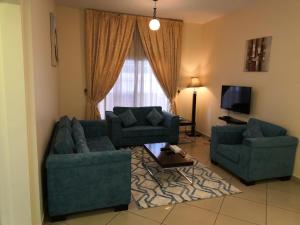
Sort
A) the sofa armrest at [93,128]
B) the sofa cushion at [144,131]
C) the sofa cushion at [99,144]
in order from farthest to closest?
the sofa cushion at [144,131], the sofa armrest at [93,128], the sofa cushion at [99,144]

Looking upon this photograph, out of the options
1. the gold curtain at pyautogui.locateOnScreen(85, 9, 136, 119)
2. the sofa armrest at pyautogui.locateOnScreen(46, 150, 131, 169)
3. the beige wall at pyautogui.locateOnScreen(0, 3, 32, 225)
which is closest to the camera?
the beige wall at pyautogui.locateOnScreen(0, 3, 32, 225)

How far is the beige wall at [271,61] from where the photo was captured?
11.6 feet

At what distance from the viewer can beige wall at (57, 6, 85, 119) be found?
5.00 m

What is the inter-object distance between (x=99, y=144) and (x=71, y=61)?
2398 millimetres

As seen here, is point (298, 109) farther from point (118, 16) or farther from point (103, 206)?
point (118, 16)

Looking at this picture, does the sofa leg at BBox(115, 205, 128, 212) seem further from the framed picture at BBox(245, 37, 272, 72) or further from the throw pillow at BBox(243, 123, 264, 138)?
the framed picture at BBox(245, 37, 272, 72)

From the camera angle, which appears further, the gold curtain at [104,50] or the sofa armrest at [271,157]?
the gold curtain at [104,50]

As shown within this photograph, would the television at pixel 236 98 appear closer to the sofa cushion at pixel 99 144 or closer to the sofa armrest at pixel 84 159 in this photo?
the sofa cushion at pixel 99 144

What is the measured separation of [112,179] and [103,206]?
1.09 ft

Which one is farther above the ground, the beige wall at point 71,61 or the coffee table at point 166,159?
the beige wall at point 71,61

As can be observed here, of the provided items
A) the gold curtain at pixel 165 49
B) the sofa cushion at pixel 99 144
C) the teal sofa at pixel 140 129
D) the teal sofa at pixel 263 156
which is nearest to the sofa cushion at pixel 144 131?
the teal sofa at pixel 140 129

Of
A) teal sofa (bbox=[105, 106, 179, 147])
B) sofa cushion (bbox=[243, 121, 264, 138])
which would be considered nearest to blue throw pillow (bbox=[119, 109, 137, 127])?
teal sofa (bbox=[105, 106, 179, 147])

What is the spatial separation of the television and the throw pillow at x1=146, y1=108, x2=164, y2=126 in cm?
142

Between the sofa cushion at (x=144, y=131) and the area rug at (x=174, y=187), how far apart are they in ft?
3.28
